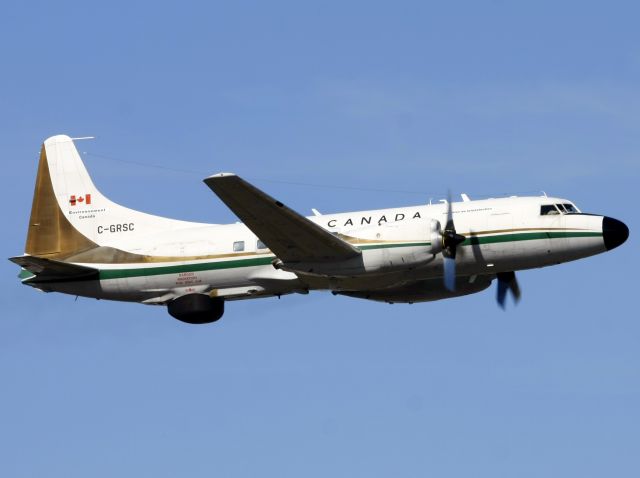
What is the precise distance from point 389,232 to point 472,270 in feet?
9.43

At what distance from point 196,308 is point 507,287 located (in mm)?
9871

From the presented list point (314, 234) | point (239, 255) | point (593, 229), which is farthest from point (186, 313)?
point (593, 229)

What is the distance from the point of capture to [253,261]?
128 feet

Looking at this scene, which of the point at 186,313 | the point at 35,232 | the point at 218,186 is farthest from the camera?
the point at 35,232

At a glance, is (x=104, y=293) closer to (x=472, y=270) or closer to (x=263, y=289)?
(x=263, y=289)

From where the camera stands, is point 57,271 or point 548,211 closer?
point 548,211

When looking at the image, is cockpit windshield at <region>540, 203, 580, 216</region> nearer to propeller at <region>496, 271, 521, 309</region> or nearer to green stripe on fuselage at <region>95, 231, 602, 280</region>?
green stripe on fuselage at <region>95, 231, 602, 280</region>

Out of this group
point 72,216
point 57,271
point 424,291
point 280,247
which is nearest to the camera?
point 280,247

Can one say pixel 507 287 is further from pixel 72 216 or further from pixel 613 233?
pixel 72 216

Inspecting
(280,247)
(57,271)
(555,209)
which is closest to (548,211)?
(555,209)

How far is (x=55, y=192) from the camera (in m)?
43.3

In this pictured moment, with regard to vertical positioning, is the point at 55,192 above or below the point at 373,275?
above

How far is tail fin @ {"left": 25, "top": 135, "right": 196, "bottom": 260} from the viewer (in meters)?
41.8

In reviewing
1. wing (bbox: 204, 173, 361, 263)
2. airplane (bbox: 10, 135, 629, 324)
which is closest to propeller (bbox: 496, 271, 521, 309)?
airplane (bbox: 10, 135, 629, 324)
